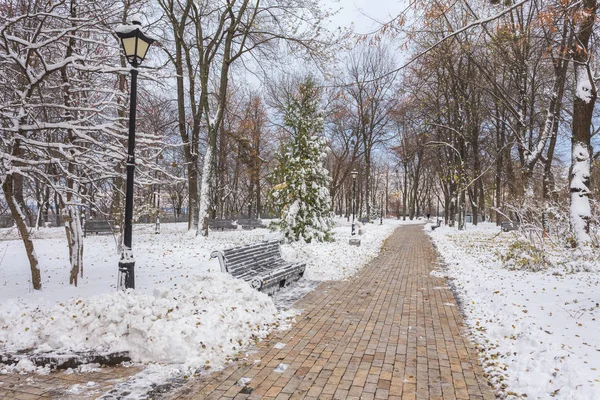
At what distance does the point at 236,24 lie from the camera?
15992 mm

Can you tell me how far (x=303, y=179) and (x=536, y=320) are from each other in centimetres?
1074

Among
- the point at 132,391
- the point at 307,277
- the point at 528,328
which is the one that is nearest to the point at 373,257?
the point at 307,277

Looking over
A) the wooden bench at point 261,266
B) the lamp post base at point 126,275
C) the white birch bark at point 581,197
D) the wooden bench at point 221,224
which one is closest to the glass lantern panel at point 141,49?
the lamp post base at point 126,275

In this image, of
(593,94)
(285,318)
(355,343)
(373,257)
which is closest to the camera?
(355,343)

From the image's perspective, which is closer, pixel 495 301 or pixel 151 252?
pixel 495 301

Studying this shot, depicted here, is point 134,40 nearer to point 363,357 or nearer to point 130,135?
point 130,135

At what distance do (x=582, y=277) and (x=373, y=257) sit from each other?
6.40 metres

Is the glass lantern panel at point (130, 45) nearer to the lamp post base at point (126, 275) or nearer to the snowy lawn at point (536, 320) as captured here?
the lamp post base at point (126, 275)

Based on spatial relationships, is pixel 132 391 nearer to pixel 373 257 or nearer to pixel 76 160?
pixel 76 160

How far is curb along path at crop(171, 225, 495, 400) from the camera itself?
3643 millimetres

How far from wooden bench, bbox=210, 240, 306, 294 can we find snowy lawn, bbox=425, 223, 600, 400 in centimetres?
338

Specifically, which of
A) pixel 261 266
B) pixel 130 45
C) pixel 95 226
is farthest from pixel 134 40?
pixel 95 226

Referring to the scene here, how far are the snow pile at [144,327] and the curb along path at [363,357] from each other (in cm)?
42

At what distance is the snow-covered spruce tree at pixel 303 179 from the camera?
15344 mm
